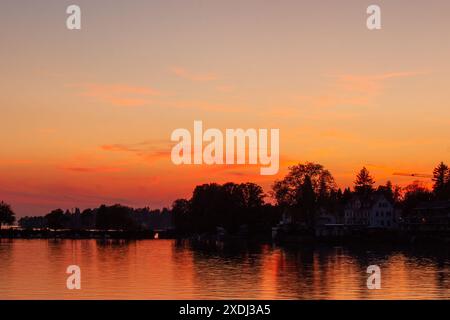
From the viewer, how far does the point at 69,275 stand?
85938mm

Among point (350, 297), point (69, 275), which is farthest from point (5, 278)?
point (350, 297)

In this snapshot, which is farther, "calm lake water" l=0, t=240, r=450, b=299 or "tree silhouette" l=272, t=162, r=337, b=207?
"tree silhouette" l=272, t=162, r=337, b=207

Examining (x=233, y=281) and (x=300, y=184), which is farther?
(x=300, y=184)

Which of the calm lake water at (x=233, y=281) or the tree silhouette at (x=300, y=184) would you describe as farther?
the tree silhouette at (x=300, y=184)

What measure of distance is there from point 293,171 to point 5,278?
119 m

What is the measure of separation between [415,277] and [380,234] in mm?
101312

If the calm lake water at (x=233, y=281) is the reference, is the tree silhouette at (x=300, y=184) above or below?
above

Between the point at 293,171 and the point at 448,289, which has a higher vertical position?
the point at 293,171

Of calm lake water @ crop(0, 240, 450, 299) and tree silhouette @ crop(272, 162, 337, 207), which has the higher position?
tree silhouette @ crop(272, 162, 337, 207)
